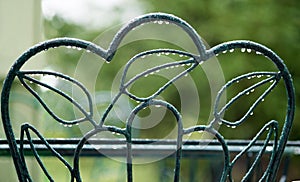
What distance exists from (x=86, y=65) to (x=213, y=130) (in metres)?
2.57

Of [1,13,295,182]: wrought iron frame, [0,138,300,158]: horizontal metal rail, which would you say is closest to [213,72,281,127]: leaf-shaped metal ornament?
[1,13,295,182]: wrought iron frame

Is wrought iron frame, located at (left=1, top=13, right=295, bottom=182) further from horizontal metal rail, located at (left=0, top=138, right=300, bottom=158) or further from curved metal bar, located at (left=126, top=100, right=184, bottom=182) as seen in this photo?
horizontal metal rail, located at (left=0, top=138, right=300, bottom=158)

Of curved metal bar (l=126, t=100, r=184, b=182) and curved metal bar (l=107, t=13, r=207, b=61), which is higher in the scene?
curved metal bar (l=107, t=13, r=207, b=61)

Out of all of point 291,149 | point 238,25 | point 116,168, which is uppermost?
point 238,25

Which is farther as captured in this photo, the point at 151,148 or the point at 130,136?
the point at 151,148

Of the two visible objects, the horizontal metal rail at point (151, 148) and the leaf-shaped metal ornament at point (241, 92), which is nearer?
the leaf-shaped metal ornament at point (241, 92)

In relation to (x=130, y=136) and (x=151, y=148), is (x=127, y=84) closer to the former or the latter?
(x=130, y=136)

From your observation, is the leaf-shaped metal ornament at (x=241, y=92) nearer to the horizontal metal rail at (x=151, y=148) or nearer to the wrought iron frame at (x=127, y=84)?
the wrought iron frame at (x=127, y=84)

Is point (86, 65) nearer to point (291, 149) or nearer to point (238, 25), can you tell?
point (238, 25)

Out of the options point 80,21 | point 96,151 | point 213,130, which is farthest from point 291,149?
point 80,21

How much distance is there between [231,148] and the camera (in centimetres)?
103

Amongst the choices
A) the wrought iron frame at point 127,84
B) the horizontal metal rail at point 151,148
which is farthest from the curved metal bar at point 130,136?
the horizontal metal rail at point 151,148

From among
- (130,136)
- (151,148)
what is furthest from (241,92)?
(151,148)

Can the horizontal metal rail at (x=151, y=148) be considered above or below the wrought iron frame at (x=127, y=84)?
below
